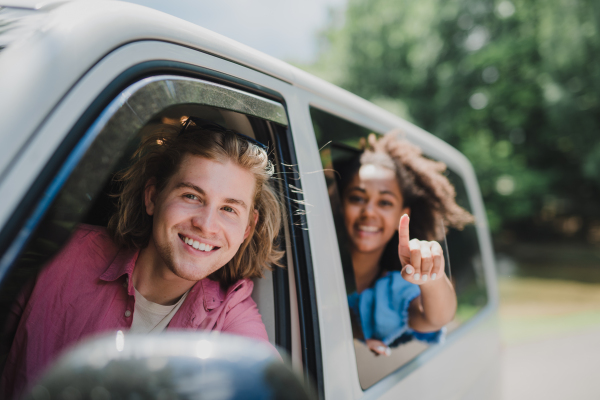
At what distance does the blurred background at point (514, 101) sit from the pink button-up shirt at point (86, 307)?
428 inches

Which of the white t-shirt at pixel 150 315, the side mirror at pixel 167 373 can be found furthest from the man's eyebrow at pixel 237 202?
the side mirror at pixel 167 373

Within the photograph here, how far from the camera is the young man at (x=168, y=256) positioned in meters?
1.32

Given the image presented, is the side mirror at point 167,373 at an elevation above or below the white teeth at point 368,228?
below

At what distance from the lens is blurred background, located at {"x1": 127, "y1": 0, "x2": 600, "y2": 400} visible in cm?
1379

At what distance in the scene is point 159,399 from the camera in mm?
619

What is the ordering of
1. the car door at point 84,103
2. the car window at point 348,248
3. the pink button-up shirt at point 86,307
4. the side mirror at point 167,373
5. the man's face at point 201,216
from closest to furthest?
the side mirror at point 167,373 < the car door at point 84,103 < the pink button-up shirt at point 86,307 < the man's face at point 201,216 < the car window at point 348,248

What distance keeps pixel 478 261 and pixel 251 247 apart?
2.03 metres

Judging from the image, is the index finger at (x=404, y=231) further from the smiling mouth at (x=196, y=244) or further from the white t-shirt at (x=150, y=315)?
the white t-shirt at (x=150, y=315)

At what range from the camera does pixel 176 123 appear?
145 cm

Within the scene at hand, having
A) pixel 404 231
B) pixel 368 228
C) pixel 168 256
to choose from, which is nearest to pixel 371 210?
pixel 368 228

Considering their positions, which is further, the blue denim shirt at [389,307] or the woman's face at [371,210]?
the woman's face at [371,210]

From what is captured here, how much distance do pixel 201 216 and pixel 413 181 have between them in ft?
3.77

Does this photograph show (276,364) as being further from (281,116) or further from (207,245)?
(281,116)

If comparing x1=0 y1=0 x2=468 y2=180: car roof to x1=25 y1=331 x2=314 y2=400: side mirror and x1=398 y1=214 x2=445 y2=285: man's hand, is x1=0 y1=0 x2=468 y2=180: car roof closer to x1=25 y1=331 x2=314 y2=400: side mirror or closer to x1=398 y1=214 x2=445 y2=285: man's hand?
x1=25 y1=331 x2=314 y2=400: side mirror
